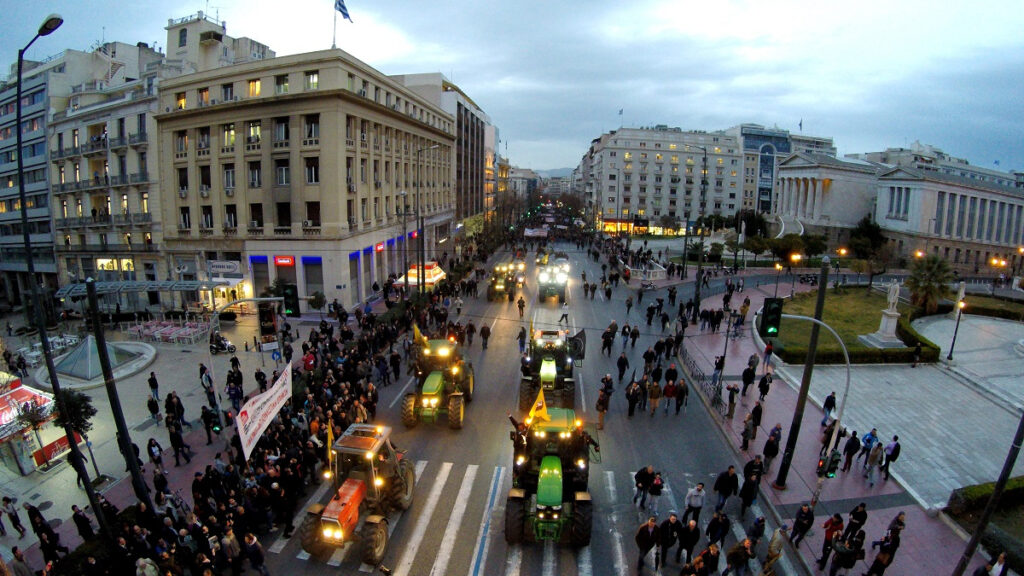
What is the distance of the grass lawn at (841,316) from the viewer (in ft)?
95.2

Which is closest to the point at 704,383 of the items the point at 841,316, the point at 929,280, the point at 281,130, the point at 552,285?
the point at 552,285

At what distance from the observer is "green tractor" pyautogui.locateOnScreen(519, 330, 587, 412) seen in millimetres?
18203

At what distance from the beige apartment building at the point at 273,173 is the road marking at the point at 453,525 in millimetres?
20619

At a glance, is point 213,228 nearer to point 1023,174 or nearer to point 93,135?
point 93,135

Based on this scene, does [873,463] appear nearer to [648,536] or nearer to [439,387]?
[648,536]

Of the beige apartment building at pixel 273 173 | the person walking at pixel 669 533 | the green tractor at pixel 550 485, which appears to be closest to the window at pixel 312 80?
the beige apartment building at pixel 273 173

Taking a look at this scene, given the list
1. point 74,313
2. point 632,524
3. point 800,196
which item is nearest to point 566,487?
point 632,524

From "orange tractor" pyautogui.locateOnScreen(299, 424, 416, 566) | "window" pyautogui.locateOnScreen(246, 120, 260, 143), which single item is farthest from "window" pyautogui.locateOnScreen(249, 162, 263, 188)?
"orange tractor" pyautogui.locateOnScreen(299, 424, 416, 566)

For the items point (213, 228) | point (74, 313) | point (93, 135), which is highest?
point (93, 135)

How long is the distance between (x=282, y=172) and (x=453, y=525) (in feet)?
99.8

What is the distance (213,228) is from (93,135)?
1566cm

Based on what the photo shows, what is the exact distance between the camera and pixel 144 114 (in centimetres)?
3894

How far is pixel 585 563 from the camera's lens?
38.4ft

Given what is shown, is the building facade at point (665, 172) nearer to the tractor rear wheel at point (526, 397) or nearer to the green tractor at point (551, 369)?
the green tractor at point (551, 369)
